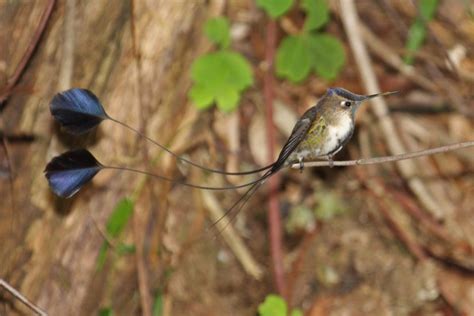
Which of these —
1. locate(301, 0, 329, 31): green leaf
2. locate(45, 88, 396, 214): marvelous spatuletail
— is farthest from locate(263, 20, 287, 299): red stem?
locate(45, 88, 396, 214): marvelous spatuletail

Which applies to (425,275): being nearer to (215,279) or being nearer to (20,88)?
(215,279)

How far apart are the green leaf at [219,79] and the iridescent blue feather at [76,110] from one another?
1569 millimetres

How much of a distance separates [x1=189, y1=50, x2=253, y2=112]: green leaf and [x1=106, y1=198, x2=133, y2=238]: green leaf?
0.63m

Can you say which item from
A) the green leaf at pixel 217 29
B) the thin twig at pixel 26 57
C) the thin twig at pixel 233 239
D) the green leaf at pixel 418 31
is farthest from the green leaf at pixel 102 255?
the green leaf at pixel 418 31

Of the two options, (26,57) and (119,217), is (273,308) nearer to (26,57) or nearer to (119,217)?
(119,217)

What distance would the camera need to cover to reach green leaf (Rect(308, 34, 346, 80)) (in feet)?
14.7

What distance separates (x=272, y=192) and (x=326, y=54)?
0.78 metres

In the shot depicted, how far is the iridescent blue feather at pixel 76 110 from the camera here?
2490 millimetres

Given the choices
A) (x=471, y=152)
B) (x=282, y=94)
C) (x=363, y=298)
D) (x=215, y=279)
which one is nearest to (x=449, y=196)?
(x=471, y=152)

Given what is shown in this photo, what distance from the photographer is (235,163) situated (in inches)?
193

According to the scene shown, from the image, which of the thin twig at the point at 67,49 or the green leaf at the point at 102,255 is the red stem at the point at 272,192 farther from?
the thin twig at the point at 67,49

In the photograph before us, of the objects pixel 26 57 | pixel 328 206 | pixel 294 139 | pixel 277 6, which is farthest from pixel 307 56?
pixel 26 57

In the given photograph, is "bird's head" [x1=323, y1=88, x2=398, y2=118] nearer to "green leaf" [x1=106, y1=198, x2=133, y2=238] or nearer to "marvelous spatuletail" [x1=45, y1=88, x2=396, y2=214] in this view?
"marvelous spatuletail" [x1=45, y1=88, x2=396, y2=214]

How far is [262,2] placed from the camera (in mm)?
4020
